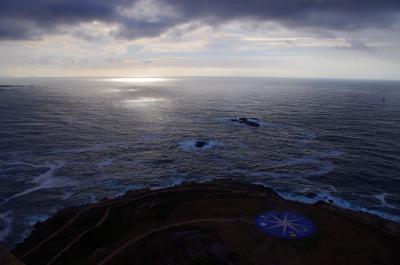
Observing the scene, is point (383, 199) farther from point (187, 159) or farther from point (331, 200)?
point (187, 159)

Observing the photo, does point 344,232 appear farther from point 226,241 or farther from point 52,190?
point 52,190

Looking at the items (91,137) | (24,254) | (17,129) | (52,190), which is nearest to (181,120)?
(91,137)

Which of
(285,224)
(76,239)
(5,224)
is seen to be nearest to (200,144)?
(285,224)

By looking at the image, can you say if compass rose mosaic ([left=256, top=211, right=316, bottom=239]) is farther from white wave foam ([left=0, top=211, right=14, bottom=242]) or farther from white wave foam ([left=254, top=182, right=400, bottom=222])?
white wave foam ([left=0, top=211, right=14, bottom=242])

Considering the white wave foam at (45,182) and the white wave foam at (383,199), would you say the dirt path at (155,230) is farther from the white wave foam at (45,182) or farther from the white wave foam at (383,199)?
the white wave foam at (45,182)

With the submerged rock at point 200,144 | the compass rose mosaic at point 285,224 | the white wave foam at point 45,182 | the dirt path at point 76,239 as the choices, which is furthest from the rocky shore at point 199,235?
the submerged rock at point 200,144

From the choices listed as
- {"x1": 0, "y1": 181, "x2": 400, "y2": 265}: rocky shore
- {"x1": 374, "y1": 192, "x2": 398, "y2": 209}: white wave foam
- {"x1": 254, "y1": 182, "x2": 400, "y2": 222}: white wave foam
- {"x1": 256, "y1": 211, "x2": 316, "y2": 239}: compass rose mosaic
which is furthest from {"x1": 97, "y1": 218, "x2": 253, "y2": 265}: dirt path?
{"x1": 374, "y1": 192, "x2": 398, "y2": 209}: white wave foam
